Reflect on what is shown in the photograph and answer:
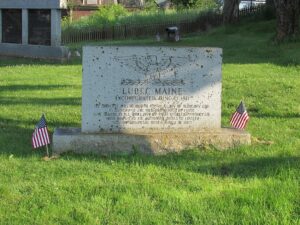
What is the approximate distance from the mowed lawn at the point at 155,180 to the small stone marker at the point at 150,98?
0.84ft

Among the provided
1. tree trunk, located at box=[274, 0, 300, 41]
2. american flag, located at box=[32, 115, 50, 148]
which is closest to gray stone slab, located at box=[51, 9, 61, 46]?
tree trunk, located at box=[274, 0, 300, 41]

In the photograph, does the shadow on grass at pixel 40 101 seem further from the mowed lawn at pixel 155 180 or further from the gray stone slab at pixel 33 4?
the gray stone slab at pixel 33 4

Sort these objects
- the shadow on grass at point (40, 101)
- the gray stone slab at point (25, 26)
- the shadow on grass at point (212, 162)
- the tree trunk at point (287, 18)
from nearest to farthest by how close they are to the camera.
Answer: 1. the shadow on grass at point (212, 162)
2. the shadow on grass at point (40, 101)
3. the tree trunk at point (287, 18)
4. the gray stone slab at point (25, 26)

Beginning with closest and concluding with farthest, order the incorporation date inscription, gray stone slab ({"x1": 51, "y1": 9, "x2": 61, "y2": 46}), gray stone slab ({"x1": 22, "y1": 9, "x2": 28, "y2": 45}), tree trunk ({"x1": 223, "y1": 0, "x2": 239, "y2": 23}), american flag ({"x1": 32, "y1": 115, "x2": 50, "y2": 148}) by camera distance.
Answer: american flag ({"x1": 32, "y1": 115, "x2": 50, "y2": 148}) → the incorporation date inscription → gray stone slab ({"x1": 51, "y1": 9, "x2": 61, "y2": 46}) → gray stone slab ({"x1": 22, "y1": 9, "x2": 28, "y2": 45}) → tree trunk ({"x1": 223, "y1": 0, "x2": 239, "y2": 23})

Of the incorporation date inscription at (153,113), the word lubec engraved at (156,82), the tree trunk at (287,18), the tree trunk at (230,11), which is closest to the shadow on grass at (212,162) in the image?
the incorporation date inscription at (153,113)

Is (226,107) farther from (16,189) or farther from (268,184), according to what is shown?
(16,189)

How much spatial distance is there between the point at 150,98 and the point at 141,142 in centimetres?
57

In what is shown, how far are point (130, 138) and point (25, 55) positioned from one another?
13.0 metres

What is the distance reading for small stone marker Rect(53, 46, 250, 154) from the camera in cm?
683

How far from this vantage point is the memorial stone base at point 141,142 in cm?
668

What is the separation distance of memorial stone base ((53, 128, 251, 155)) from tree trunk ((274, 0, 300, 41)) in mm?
11342

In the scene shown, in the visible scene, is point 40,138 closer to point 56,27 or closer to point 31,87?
point 31,87

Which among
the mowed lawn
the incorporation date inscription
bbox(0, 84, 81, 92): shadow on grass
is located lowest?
the mowed lawn

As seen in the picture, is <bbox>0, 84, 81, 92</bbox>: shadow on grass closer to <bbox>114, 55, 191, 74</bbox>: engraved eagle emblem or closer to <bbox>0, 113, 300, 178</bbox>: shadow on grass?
<bbox>0, 113, 300, 178</bbox>: shadow on grass
